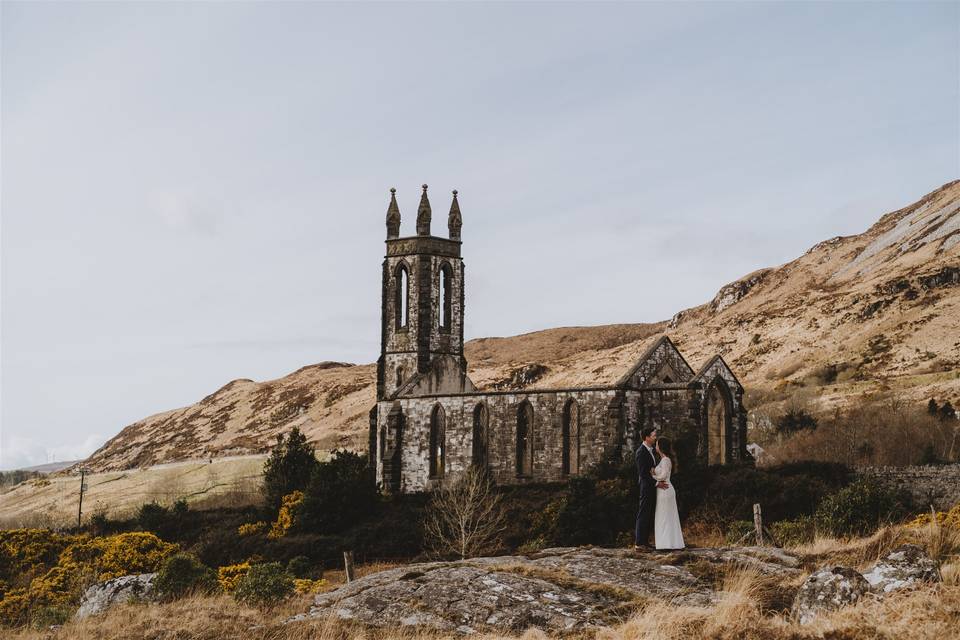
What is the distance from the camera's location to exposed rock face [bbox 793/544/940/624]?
10.8 meters

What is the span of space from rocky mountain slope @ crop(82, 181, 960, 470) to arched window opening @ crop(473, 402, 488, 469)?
25371 mm

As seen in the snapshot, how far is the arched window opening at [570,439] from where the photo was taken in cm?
4066

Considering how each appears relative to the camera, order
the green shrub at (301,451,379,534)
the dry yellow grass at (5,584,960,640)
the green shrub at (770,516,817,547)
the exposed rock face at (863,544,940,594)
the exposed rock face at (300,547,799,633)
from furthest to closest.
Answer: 1. the green shrub at (301,451,379,534)
2. the green shrub at (770,516,817,547)
3. the exposed rock face at (300,547,799,633)
4. the exposed rock face at (863,544,940,594)
5. the dry yellow grass at (5,584,960,640)

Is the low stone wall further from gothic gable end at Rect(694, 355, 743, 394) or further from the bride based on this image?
the bride

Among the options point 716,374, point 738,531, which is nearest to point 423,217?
point 716,374

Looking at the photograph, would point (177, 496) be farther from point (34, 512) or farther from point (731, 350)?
point (731, 350)

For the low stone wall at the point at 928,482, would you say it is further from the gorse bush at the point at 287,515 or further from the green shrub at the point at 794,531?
the gorse bush at the point at 287,515

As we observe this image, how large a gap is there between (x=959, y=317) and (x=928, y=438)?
29202mm

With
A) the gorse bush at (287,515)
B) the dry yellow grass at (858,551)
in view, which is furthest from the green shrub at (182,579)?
the gorse bush at (287,515)

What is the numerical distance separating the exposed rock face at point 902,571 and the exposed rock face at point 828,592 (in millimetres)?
214

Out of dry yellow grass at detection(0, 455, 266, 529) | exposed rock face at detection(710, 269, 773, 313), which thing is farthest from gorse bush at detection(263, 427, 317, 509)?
exposed rock face at detection(710, 269, 773, 313)

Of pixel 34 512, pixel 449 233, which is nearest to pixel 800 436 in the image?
pixel 449 233

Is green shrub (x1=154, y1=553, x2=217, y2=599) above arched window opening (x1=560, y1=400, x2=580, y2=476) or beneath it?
beneath

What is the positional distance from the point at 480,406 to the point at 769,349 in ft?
151
